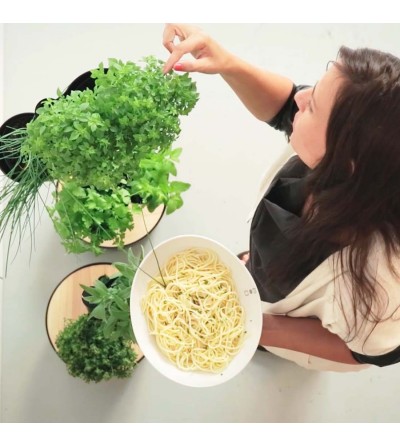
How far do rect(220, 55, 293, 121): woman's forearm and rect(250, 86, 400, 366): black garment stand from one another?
0.02 metres

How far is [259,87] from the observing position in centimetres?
98

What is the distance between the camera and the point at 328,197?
2.42ft

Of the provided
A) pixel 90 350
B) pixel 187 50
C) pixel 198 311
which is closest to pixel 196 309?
pixel 198 311

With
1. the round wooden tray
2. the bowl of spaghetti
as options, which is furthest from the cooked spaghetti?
the round wooden tray

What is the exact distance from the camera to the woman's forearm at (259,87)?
0.93m

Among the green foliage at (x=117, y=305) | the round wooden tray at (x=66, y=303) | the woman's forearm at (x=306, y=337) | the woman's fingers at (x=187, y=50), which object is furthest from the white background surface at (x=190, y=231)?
the woman's fingers at (x=187, y=50)

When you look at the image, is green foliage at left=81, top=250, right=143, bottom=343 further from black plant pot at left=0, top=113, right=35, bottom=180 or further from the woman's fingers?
the woman's fingers

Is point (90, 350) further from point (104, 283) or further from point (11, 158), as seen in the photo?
point (11, 158)

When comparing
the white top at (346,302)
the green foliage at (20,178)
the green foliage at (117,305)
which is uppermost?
the green foliage at (20,178)

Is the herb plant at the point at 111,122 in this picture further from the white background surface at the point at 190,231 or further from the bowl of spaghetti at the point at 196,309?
the white background surface at the point at 190,231

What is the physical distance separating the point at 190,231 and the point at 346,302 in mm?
831

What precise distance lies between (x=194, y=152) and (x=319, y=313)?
85 cm

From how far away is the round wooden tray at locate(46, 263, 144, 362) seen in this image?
4.36 feet

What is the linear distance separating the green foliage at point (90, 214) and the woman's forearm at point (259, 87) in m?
0.34
